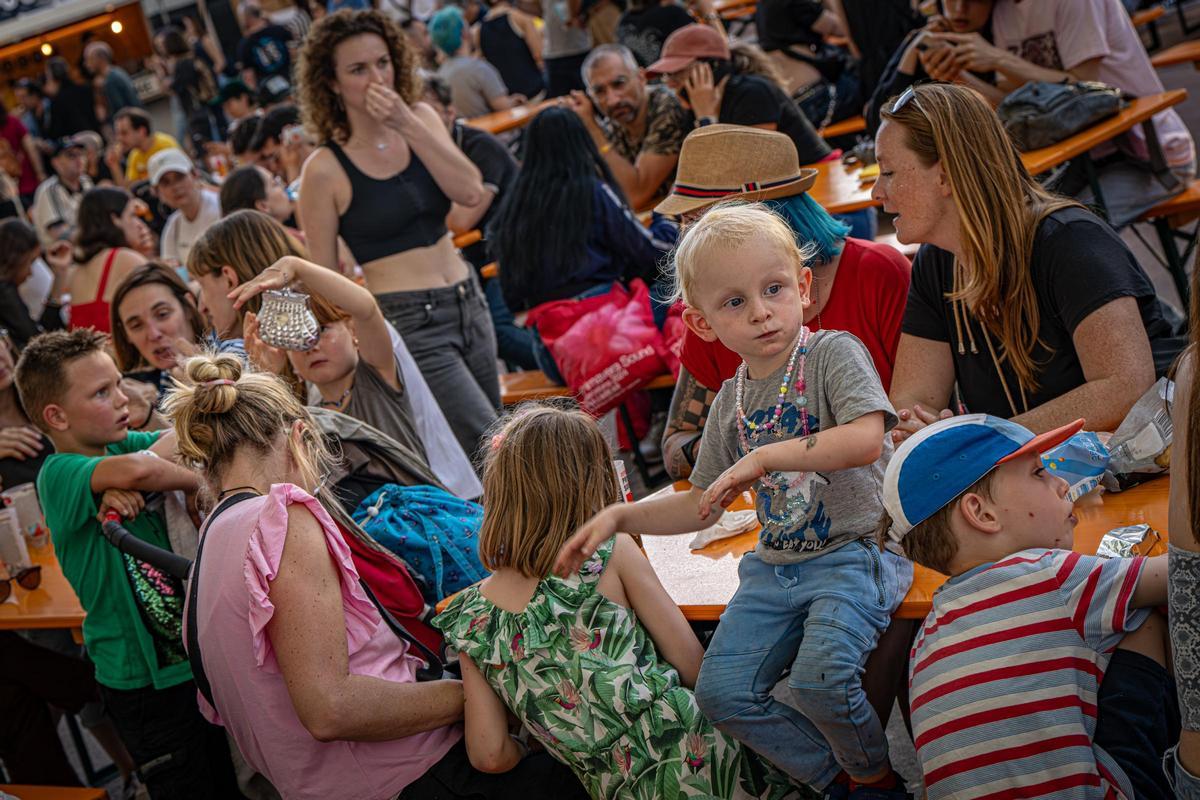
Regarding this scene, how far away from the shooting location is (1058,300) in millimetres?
2418

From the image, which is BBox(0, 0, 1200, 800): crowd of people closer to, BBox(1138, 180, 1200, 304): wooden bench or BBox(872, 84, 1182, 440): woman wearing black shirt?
BBox(872, 84, 1182, 440): woman wearing black shirt

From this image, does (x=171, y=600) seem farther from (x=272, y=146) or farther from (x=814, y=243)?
(x=272, y=146)

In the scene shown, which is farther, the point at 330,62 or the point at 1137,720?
the point at 330,62

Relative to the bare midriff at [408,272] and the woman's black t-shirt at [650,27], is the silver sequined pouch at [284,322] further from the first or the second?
the woman's black t-shirt at [650,27]

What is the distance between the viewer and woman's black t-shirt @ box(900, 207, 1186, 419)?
2367 mm

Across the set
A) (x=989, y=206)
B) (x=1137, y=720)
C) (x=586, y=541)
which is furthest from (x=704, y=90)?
(x=1137, y=720)

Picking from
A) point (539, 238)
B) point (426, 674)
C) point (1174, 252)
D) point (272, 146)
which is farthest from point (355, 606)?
point (272, 146)

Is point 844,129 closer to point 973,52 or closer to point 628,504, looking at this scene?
point 973,52

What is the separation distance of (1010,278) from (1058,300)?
0.11m

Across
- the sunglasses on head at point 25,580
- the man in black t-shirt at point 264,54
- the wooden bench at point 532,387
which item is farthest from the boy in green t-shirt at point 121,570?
the man in black t-shirt at point 264,54

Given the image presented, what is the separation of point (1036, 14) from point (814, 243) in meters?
2.59

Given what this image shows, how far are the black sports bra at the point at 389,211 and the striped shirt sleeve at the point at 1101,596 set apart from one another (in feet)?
9.34

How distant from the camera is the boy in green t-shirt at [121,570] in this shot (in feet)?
10.5

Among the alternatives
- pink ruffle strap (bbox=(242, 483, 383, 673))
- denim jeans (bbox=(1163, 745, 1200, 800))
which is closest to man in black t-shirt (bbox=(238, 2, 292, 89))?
pink ruffle strap (bbox=(242, 483, 383, 673))
